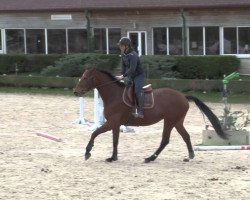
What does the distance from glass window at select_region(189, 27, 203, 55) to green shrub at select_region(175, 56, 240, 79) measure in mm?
2648

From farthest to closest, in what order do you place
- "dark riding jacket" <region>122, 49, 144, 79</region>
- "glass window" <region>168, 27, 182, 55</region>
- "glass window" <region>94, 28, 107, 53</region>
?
"glass window" <region>94, 28, 107, 53</region> < "glass window" <region>168, 27, 182, 55</region> < "dark riding jacket" <region>122, 49, 144, 79</region>

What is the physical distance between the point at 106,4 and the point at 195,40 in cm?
560

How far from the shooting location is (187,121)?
2017 cm

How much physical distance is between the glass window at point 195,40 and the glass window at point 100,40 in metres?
5.31

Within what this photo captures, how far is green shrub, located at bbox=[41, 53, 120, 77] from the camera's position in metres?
34.7

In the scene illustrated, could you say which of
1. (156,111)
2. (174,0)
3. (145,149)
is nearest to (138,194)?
(156,111)

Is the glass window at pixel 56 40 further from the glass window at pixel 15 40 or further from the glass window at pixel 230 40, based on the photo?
the glass window at pixel 230 40

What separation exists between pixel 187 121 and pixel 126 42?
7.97 metres

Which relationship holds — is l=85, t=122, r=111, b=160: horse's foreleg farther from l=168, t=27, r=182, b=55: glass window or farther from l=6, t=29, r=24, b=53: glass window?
l=6, t=29, r=24, b=53: glass window

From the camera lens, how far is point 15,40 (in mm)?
41969

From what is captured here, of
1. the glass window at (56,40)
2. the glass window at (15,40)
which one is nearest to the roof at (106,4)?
the glass window at (56,40)

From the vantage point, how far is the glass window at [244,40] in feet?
115

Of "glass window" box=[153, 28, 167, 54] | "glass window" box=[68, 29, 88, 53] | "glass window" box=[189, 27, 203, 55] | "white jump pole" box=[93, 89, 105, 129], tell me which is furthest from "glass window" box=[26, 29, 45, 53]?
"white jump pole" box=[93, 89, 105, 129]

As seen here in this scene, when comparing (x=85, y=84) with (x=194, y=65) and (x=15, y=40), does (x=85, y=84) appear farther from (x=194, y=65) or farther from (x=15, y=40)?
(x=15, y=40)
